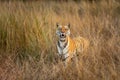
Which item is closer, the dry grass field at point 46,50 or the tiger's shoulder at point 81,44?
the dry grass field at point 46,50

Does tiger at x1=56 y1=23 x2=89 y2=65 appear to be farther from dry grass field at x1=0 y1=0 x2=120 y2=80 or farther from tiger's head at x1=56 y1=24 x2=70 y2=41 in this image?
dry grass field at x1=0 y1=0 x2=120 y2=80

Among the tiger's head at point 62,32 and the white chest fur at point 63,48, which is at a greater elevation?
the tiger's head at point 62,32

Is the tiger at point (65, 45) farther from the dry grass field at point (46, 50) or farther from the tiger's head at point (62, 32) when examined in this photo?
the dry grass field at point (46, 50)

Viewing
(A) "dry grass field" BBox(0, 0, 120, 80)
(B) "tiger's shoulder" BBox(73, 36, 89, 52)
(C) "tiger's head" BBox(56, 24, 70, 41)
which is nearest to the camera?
(A) "dry grass field" BBox(0, 0, 120, 80)

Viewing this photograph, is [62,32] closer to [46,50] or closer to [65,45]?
[65,45]

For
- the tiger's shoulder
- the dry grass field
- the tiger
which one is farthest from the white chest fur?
the tiger's shoulder

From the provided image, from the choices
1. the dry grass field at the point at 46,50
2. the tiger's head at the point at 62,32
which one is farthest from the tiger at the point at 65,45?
the dry grass field at the point at 46,50

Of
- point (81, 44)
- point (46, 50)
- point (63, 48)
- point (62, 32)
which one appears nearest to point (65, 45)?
point (63, 48)

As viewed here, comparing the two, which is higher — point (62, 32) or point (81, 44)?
point (62, 32)

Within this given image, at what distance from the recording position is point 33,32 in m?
6.45

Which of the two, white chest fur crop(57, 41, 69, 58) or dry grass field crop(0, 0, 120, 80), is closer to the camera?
dry grass field crop(0, 0, 120, 80)

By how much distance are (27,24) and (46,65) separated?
1.09 metres

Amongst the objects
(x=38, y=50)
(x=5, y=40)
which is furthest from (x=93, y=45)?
(x=5, y=40)

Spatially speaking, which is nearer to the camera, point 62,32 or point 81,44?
point 62,32
